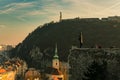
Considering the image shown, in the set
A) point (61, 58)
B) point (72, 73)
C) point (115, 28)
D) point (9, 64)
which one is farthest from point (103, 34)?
point (72, 73)

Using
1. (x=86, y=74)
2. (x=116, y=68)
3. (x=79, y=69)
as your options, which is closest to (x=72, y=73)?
(x=79, y=69)

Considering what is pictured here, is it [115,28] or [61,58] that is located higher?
[115,28]

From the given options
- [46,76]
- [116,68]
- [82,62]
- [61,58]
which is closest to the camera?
[116,68]

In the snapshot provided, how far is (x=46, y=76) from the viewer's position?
432 feet

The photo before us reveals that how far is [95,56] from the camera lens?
23.1 metres

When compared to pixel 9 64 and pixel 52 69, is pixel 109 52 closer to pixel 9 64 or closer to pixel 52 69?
pixel 52 69

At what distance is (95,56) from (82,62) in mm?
1171

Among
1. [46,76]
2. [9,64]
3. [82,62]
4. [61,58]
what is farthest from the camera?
[61,58]

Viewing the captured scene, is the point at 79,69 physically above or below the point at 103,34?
below

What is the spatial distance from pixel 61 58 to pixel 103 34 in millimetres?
26767

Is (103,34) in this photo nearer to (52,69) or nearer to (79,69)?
(52,69)

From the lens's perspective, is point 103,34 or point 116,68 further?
point 103,34

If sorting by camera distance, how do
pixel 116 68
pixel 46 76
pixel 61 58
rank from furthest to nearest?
pixel 61 58, pixel 46 76, pixel 116 68

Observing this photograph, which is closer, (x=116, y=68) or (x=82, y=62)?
(x=116, y=68)
